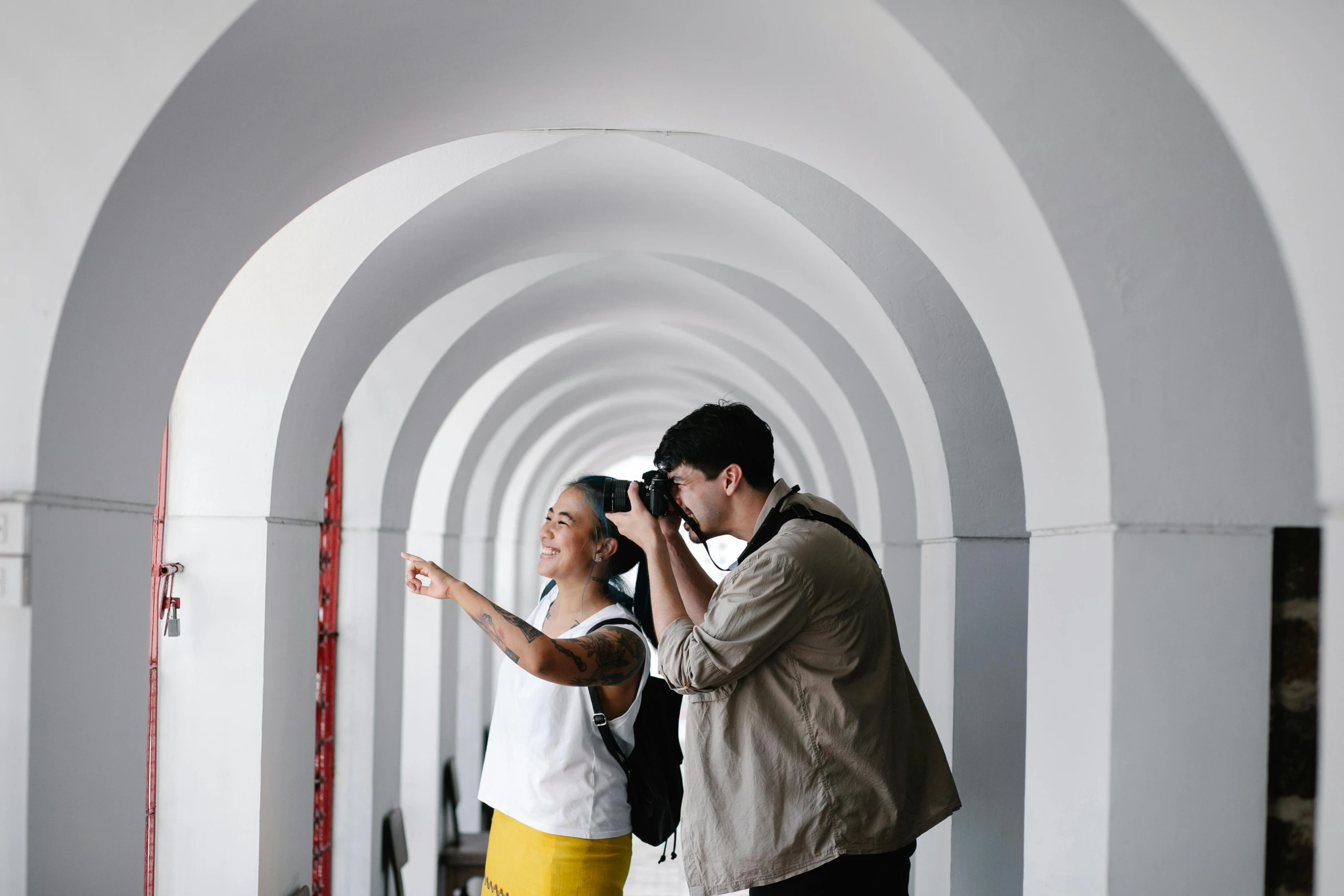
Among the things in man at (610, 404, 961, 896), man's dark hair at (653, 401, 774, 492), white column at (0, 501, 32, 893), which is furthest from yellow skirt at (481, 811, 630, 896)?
white column at (0, 501, 32, 893)

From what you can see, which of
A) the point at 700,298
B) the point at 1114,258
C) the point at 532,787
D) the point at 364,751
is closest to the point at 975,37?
the point at 1114,258

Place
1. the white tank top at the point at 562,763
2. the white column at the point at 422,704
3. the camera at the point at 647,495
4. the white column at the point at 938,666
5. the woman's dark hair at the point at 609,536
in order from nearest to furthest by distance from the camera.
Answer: the camera at the point at 647,495 → the white tank top at the point at 562,763 → the woman's dark hair at the point at 609,536 → the white column at the point at 938,666 → the white column at the point at 422,704

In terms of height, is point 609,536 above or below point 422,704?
above

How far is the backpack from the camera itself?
3.52m

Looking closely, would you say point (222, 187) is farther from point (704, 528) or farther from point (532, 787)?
point (532, 787)

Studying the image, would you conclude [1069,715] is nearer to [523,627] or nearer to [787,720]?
[787,720]

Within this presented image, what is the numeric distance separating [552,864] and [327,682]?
15.4 ft

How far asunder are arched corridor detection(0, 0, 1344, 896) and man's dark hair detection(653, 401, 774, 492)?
0.71 m

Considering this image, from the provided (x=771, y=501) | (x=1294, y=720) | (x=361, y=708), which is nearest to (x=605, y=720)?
(x=771, y=501)

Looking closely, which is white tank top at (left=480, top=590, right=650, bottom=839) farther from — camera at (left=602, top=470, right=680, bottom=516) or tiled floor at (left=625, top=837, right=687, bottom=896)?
tiled floor at (left=625, top=837, right=687, bottom=896)

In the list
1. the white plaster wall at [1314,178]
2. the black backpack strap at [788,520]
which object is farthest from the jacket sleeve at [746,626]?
the white plaster wall at [1314,178]

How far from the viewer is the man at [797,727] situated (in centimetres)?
299

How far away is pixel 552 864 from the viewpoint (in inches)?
136

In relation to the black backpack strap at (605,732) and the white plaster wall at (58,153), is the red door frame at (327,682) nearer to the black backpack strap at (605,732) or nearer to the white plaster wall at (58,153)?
the black backpack strap at (605,732)
